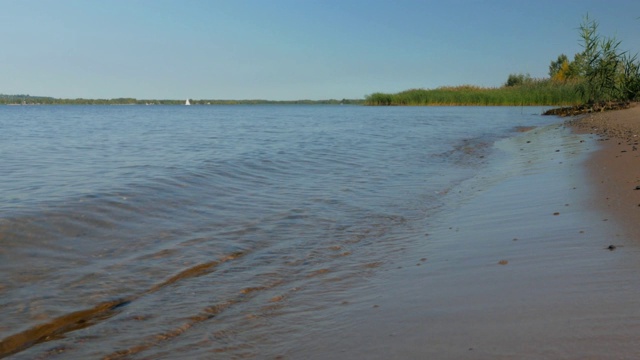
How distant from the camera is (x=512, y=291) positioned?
311 centimetres

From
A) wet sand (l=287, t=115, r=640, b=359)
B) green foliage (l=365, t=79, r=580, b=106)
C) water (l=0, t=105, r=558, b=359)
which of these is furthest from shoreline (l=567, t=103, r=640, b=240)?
green foliage (l=365, t=79, r=580, b=106)

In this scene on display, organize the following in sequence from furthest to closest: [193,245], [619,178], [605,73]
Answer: [605,73]
[619,178]
[193,245]

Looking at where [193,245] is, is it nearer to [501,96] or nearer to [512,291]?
[512,291]

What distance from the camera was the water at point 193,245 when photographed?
315 cm

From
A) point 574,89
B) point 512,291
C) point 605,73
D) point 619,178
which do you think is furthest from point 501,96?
point 512,291

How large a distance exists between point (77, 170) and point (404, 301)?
8.03 meters

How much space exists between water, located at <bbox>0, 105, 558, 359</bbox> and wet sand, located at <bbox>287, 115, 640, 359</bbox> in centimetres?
27

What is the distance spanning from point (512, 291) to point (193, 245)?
2.95 metres

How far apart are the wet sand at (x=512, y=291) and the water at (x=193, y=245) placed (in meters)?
0.27

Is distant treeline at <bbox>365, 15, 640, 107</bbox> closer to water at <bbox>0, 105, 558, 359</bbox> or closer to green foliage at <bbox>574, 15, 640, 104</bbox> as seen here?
green foliage at <bbox>574, 15, 640, 104</bbox>

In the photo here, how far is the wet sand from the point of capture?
241cm

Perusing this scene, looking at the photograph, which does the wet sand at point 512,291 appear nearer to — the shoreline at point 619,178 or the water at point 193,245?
the shoreline at point 619,178

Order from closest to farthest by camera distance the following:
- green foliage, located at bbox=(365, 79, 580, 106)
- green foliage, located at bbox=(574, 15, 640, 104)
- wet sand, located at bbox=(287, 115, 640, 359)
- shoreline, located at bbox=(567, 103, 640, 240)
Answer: wet sand, located at bbox=(287, 115, 640, 359), shoreline, located at bbox=(567, 103, 640, 240), green foliage, located at bbox=(574, 15, 640, 104), green foliage, located at bbox=(365, 79, 580, 106)

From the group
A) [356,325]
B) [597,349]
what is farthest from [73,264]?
[597,349]
